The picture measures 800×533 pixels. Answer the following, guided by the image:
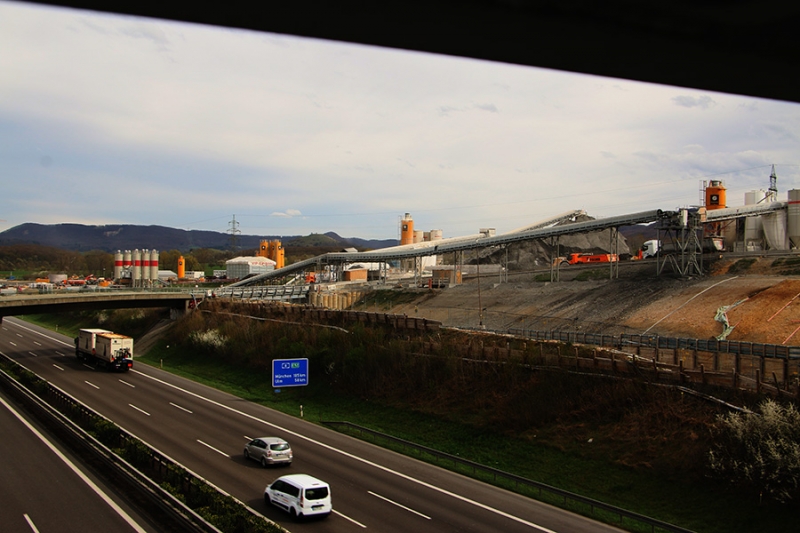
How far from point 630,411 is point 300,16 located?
27778 mm

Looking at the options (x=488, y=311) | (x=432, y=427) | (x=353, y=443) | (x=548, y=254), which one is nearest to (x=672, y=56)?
(x=353, y=443)

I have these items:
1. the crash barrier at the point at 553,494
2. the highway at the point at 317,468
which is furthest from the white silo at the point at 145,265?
the crash barrier at the point at 553,494

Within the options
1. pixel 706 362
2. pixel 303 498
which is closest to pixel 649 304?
pixel 706 362

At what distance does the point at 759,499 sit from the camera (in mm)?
21406

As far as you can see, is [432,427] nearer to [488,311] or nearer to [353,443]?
[353,443]

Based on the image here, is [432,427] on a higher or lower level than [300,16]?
lower

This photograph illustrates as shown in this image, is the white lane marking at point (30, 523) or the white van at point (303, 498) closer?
the white lane marking at point (30, 523)

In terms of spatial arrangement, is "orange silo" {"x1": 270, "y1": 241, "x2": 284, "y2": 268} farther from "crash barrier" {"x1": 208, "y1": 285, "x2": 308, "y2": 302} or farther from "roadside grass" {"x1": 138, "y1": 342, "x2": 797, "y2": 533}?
"roadside grass" {"x1": 138, "y1": 342, "x2": 797, "y2": 533}

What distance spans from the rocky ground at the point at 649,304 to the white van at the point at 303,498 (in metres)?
29.6

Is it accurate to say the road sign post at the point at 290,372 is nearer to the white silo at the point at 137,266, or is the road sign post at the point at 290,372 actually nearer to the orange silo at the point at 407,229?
the white silo at the point at 137,266

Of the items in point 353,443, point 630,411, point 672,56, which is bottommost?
point 353,443

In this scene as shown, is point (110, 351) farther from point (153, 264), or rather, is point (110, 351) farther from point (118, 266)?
point (118, 266)

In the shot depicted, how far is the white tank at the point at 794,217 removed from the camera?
57.8 meters

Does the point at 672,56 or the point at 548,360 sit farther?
the point at 548,360
